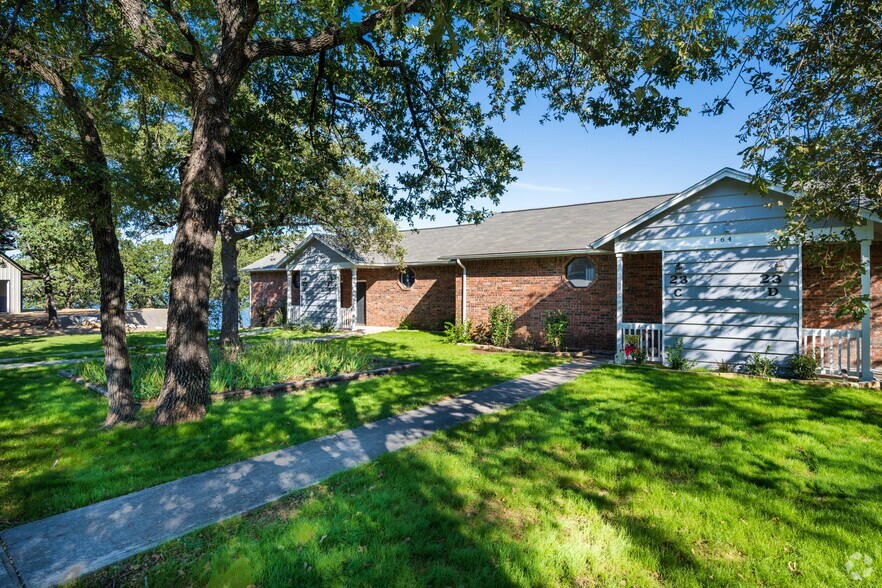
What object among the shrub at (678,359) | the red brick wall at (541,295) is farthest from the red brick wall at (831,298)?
Answer: the red brick wall at (541,295)

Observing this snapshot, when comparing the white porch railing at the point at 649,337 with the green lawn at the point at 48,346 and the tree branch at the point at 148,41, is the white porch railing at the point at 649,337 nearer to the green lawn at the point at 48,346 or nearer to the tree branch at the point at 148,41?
the tree branch at the point at 148,41

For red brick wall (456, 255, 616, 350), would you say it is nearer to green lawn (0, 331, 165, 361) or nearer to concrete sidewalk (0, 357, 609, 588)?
concrete sidewalk (0, 357, 609, 588)

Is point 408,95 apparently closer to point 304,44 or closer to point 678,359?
point 304,44

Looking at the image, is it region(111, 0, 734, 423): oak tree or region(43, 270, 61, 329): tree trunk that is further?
region(43, 270, 61, 329): tree trunk

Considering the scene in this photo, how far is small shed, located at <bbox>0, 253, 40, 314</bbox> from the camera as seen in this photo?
2846 cm

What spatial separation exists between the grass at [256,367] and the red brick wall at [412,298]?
→ 332 inches

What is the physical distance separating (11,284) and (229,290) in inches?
1085

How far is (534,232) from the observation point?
51.7 ft

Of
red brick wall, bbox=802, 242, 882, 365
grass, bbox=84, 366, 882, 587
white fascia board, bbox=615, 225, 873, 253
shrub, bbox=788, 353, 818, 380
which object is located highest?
white fascia board, bbox=615, 225, 873, 253

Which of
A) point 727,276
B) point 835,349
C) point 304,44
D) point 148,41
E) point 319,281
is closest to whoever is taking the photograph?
point 148,41

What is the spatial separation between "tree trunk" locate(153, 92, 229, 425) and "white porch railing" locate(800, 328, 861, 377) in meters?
11.4

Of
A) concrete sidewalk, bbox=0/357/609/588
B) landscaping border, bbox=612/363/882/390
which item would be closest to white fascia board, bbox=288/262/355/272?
landscaping border, bbox=612/363/882/390

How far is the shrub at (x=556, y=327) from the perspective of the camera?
12875 millimetres

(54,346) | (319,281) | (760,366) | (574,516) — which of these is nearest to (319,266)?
(319,281)
